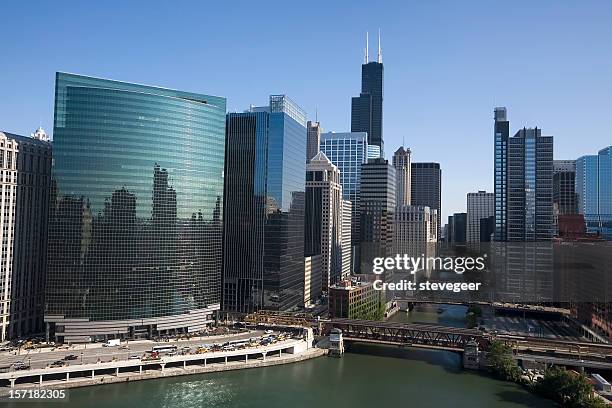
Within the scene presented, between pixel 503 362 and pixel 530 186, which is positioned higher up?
pixel 530 186

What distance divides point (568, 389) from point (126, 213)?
6087 cm

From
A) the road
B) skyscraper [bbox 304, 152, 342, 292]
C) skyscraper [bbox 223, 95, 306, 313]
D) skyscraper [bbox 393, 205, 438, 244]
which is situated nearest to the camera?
the road

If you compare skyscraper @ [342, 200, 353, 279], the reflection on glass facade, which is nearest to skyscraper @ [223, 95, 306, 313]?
the reflection on glass facade

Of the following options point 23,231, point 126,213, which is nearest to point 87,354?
point 126,213

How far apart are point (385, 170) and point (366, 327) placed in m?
73.6

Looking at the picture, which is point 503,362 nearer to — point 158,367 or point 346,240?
point 158,367

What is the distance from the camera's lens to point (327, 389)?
57.1 metres

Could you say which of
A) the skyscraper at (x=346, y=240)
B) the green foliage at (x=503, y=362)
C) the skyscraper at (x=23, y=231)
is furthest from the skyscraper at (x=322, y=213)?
the green foliage at (x=503, y=362)

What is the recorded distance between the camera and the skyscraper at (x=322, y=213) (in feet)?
429

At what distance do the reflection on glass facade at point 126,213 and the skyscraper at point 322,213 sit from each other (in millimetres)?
51049

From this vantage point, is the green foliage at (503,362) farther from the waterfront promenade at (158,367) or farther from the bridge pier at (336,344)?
the waterfront promenade at (158,367)

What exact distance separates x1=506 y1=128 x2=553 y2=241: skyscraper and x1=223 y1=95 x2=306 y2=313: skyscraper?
246 feet

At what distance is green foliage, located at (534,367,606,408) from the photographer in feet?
161

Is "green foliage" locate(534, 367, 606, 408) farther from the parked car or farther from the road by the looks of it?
the parked car
